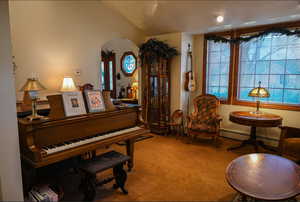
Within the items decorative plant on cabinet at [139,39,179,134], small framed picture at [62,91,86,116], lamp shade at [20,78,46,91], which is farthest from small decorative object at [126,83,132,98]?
small framed picture at [62,91,86,116]

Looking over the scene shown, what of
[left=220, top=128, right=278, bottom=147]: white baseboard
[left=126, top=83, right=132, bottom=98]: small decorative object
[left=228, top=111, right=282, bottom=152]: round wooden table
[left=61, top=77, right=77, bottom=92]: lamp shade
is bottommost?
[left=220, top=128, right=278, bottom=147]: white baseboard

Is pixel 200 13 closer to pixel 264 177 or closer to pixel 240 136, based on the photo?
pixel 240 136

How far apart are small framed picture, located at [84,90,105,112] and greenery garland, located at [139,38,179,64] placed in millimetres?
2344

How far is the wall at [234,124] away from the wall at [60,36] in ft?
5.89

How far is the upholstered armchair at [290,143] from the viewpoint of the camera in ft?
9.62

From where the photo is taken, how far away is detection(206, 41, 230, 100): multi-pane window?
4539 millimetres

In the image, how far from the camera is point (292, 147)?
296cm

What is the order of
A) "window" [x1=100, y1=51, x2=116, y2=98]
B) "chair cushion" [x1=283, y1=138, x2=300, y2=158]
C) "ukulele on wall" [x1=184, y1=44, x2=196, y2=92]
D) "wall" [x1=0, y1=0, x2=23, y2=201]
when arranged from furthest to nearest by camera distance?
1. "window" [x1=100, y1=51, x2=116, y2=98]
2. "ukulele on wall" [x1=184, y1=44, x2=196, y2=92]
3. "chair cushion" [x1=283, y1=138, x2=300, y2=158]
4. "wall" [x1=0, y1=0, x2=23, y2=201]

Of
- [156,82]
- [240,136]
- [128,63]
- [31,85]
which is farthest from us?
[128,63]

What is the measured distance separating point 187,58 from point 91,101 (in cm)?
297

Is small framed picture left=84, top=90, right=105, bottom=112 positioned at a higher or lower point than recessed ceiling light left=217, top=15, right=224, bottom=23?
lower

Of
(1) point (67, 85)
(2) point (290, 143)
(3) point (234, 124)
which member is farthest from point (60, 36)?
(2) point (290, 143)

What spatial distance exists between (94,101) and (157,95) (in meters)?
2.55

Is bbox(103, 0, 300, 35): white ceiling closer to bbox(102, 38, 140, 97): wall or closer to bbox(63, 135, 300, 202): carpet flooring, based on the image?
bbox(102, 38, 140, 97): wall
